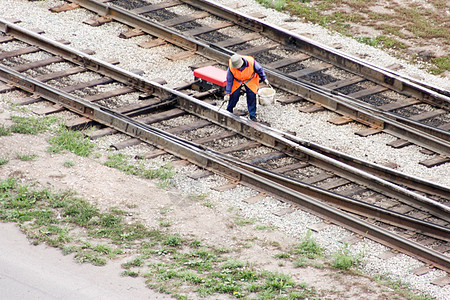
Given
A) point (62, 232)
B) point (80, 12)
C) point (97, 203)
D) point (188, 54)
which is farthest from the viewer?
point (80, 12)

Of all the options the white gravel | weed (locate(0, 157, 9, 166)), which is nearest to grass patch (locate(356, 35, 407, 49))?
the white gravel

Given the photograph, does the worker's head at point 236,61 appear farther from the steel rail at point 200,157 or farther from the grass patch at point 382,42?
the grass patch at point 382,42

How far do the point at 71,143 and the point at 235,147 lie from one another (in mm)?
2771

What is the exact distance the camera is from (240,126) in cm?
1385

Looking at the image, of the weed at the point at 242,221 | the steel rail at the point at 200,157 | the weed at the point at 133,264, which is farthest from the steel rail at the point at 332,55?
the weed at the point at 133,264

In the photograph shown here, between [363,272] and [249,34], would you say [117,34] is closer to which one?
[249,34]

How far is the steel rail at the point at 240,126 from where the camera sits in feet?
38.8

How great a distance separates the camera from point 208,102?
590 inches

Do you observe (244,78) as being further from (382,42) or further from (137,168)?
(382,42)

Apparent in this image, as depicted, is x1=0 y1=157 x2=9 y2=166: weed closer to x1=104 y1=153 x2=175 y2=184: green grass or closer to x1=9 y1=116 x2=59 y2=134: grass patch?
x1=9 y1=116 x2=59 y2=134: grass patch

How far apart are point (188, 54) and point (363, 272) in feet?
25.5

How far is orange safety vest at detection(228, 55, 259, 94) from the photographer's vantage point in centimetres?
1385

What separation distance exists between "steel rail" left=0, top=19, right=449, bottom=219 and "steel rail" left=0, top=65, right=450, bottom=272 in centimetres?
27

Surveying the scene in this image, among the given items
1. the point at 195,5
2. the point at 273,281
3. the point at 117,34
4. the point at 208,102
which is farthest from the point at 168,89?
the point at 273,281
